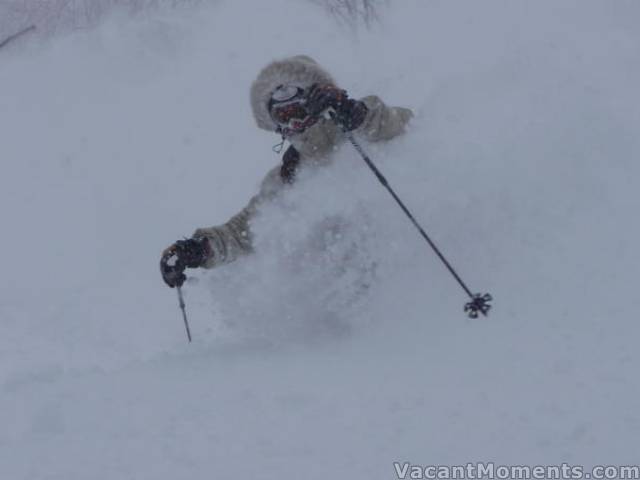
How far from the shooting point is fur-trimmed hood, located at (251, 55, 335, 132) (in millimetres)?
4590

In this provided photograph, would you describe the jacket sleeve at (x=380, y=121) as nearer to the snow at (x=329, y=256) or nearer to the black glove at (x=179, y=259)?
the snow at (x=329, y=256)

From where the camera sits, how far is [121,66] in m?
9.70

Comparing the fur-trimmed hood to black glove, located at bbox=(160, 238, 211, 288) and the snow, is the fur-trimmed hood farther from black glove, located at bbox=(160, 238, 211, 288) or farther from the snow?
black glove, located at bbox=(160, 238, 211, 288)

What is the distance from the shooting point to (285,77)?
4594mm

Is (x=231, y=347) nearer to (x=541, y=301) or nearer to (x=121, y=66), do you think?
(x=541, y=301)

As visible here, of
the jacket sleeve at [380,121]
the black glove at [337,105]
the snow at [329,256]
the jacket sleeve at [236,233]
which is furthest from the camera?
the jacket sleeve at [236,233]

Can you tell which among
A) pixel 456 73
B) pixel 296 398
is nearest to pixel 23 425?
pixel 296 398

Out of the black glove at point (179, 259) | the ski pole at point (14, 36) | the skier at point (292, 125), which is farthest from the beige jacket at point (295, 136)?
the ski pole at point (14, 36)

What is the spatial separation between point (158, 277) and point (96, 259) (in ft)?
3.12

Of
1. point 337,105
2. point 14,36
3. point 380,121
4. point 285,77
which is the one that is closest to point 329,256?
point 380,121

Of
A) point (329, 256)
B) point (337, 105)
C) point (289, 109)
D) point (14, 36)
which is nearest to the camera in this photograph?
point (337, 105)

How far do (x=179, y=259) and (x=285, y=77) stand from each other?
144cm

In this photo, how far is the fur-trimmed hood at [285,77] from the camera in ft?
15.1

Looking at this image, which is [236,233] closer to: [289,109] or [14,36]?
[289,109]
